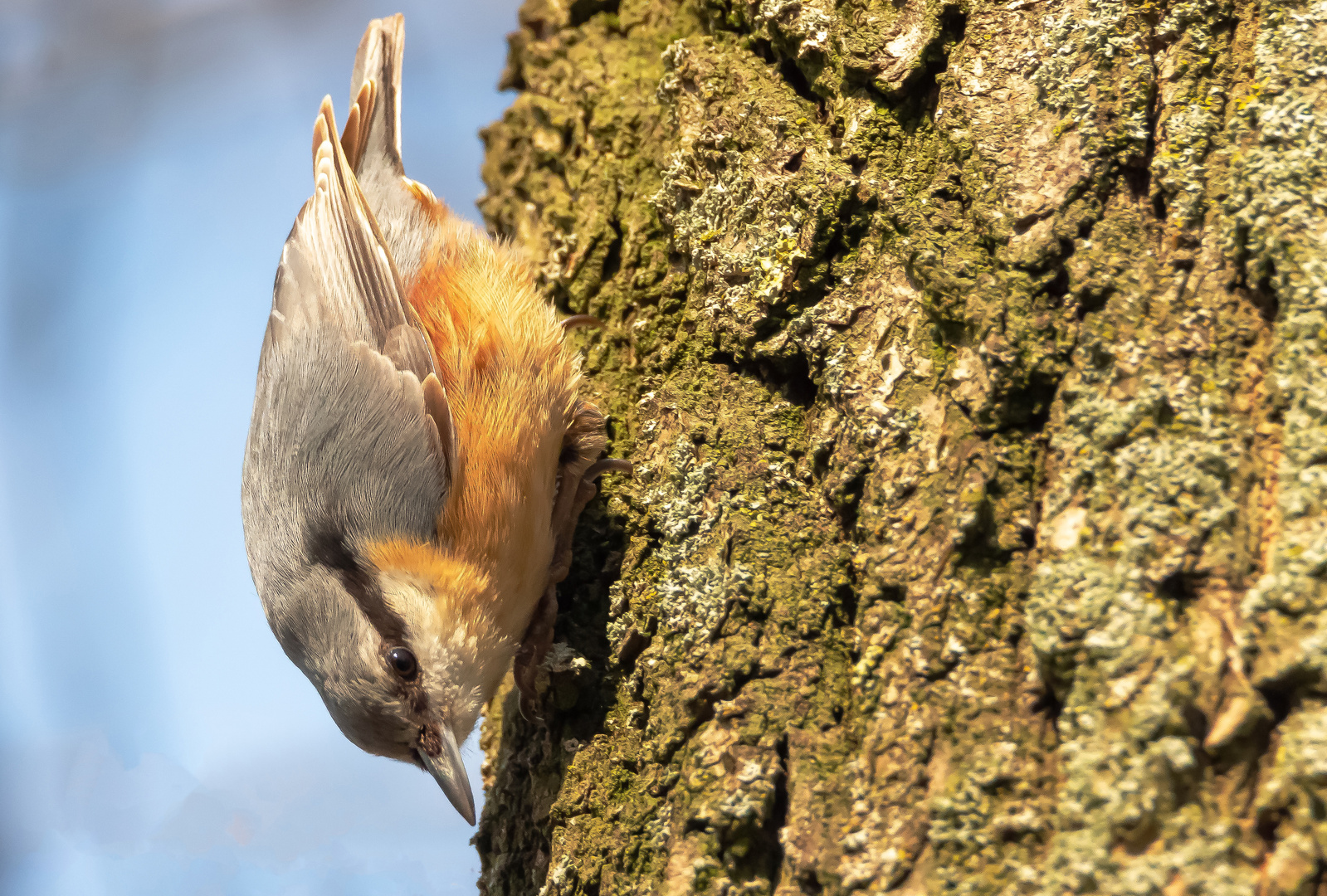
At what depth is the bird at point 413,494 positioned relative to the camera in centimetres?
240

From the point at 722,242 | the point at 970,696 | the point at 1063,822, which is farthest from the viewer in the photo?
the point at 722,242

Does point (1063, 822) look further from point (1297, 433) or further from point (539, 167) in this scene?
point (539, 167)

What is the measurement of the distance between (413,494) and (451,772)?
67 cm

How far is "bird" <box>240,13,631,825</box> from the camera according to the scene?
2398 mm

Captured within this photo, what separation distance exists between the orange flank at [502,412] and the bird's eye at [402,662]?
25 centimetres

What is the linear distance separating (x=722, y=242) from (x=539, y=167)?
3.23 feet

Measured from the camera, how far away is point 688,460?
2018mm

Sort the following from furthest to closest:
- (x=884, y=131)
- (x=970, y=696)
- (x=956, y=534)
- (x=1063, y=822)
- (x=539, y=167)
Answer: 1. (x=539, y=167)
2. (x=884, y=131)
3. (x=956, y=534)
4. (x=970, y=696)
5. (x=1063, y=822)

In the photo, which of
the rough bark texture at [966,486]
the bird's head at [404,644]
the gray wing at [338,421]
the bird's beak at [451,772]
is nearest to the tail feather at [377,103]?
the gray wing at [338,421]

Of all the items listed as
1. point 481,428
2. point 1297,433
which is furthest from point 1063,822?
point 481,428

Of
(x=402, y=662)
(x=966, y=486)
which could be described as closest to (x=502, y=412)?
(x=402, y=662)

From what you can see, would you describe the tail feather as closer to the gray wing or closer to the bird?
the gray wing

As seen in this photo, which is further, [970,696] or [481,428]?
[481,428]

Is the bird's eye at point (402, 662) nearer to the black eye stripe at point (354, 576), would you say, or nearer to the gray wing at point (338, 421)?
the black eye stripe at point (354, 576)
